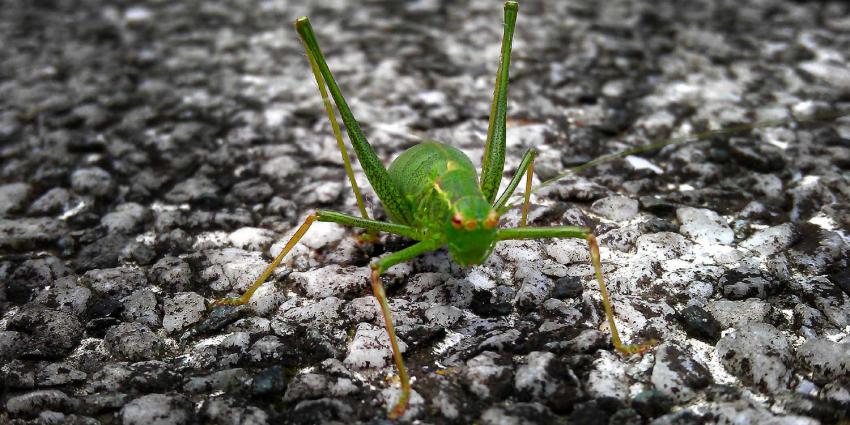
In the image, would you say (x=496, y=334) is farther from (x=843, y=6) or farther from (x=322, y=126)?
(x=843, y=6)

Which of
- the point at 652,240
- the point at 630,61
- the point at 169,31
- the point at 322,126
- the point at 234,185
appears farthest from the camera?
the point at 169,31

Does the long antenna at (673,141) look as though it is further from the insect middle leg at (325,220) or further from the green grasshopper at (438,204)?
the insect middle leg at (325,220)

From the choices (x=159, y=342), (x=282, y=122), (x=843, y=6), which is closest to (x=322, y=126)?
(x=282, y=122)

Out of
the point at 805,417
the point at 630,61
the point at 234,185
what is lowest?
the point at 805,417

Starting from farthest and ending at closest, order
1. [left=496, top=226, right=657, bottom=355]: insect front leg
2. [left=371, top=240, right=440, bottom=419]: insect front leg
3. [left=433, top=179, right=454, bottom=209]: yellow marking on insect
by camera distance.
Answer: [left=433, top=179, right=454, bottom=209]: yellow marking on insect → [left=496, top=226, right=657, bottom=355]: insect front leg → [left=371, top=240, right=440, bottom=419]: insect front leg

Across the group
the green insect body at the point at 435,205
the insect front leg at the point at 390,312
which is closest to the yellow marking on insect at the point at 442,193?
the green insect body at the point at 435,205

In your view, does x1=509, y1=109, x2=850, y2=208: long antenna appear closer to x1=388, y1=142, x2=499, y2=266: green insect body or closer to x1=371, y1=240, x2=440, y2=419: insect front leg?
x1=388, y1=142, x2=499, y2=266: green insect body

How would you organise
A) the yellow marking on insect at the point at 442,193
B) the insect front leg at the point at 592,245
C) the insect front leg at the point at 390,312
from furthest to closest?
the yellow marking on insect at the point at 442,193 → the insect front leg at the point at 592,245 → the insect front leg at the point at 390,312

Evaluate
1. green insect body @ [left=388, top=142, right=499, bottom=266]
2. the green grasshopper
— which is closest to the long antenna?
the green grasshopper
